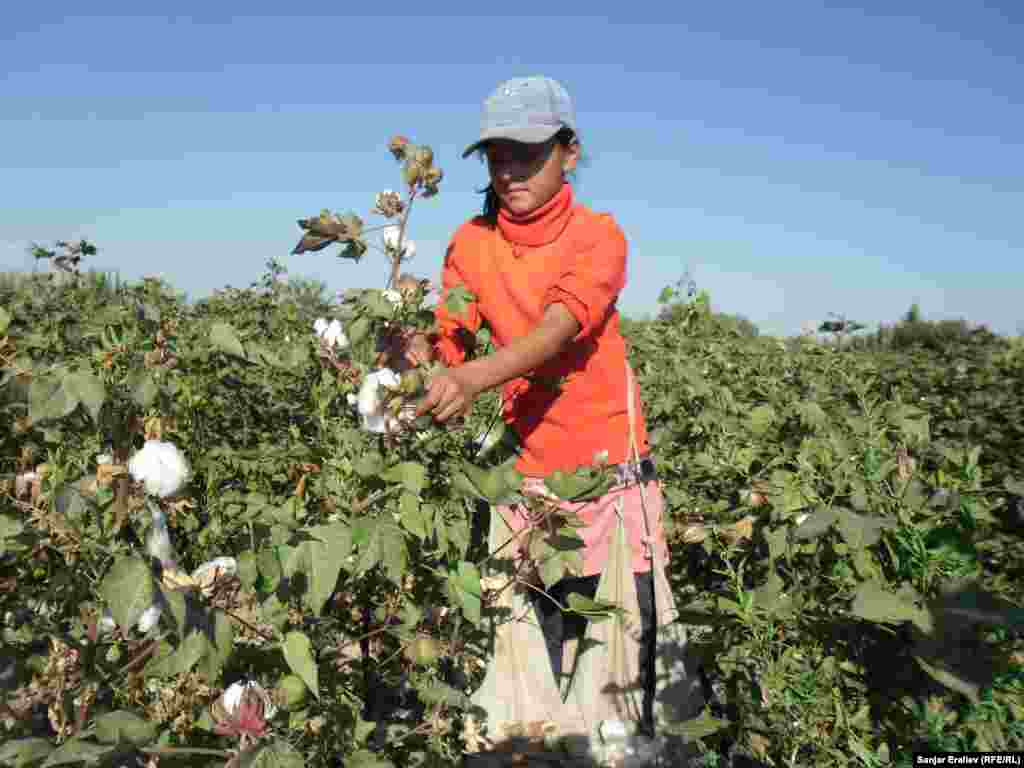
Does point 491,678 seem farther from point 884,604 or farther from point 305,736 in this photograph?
point 884,604

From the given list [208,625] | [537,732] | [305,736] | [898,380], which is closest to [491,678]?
[537,732]

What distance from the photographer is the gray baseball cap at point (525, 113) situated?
209 cm

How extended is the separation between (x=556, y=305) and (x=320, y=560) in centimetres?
112

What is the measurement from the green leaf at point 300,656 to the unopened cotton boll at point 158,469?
0.87 ft

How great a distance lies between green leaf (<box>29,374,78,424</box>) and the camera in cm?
99

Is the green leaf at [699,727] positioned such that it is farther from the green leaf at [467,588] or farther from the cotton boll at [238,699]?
the cotton boll at [238,699]

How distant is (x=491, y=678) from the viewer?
236 cm

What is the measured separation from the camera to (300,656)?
1107 mm

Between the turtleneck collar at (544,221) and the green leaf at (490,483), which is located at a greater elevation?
the turtleneck collar at (544,221)

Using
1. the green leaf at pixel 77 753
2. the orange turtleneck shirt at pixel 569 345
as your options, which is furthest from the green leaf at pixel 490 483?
the orange turtleneck shirt at pixel 569 345

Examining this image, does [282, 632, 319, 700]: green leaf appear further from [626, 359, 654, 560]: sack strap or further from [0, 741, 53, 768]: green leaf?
[626, 359, 654, 560]: sack strap

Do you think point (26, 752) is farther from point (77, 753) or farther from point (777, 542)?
point (777, 542)

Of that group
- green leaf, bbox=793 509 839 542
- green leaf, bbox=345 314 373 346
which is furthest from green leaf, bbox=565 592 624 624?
green leaf, bbox=345 314 373 346

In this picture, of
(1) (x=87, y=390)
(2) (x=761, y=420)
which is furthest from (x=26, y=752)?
(2) (x=761, y=420)
